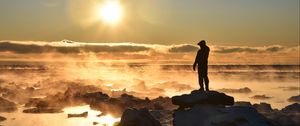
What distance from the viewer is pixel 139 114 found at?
33.8 metres

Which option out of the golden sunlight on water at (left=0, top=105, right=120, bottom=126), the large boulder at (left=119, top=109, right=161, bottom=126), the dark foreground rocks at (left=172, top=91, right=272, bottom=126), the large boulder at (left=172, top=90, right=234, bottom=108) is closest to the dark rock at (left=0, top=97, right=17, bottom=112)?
the golden sunlight on water at (left=0, top=105, right=120, bottom=126)

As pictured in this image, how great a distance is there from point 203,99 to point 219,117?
363 centimetres

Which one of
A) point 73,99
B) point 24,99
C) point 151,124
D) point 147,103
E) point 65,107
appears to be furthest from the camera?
point 24,99

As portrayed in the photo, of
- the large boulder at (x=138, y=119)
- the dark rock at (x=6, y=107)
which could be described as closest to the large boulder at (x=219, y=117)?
the large boulder at (x=138, y=119)

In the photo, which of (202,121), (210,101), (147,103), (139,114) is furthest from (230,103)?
(147,103)

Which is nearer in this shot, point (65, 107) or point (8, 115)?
point (8, 115)

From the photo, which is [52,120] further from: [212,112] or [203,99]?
[212,112]

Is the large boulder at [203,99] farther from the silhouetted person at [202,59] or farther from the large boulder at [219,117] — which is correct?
the silhouetted person at [202,59]

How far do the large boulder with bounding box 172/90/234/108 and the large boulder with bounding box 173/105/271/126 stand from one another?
40cm

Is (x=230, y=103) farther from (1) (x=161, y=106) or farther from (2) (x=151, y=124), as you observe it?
(1) (x=161, y=106)

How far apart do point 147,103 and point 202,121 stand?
39.6 meters

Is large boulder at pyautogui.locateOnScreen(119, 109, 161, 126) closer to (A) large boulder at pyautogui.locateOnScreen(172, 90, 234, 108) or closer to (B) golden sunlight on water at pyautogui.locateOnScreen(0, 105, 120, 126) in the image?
(A) large boulder at pyautogui.locateOnScreen(172, 90, 234, 108)

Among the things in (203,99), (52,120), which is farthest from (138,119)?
(52,120)

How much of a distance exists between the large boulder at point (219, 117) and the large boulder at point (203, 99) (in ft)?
1.31
